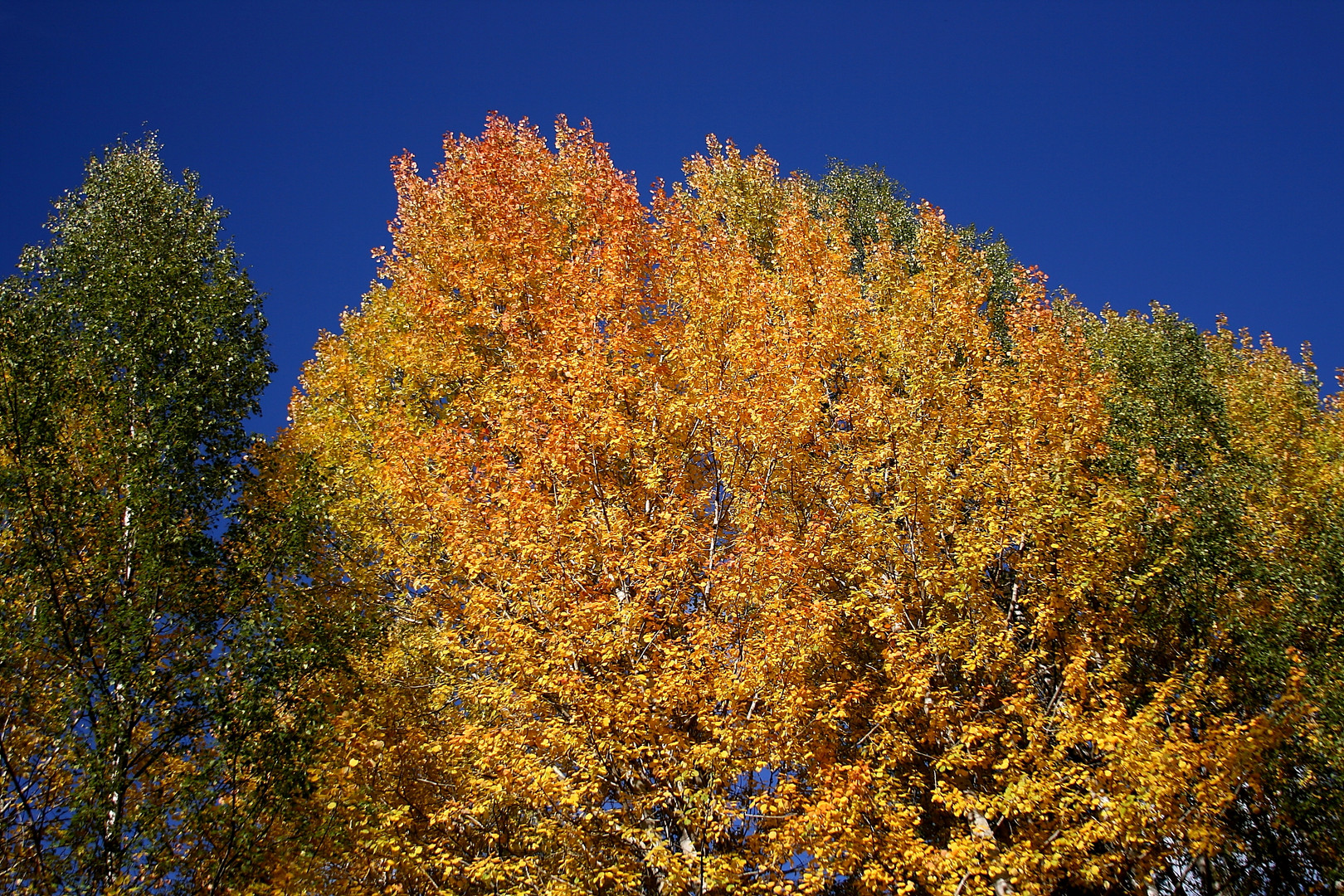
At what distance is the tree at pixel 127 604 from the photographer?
980 cm

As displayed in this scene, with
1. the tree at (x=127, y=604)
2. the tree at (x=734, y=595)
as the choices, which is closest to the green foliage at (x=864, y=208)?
the tree at (x=734, y=595)

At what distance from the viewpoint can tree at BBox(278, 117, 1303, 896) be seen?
11.4m

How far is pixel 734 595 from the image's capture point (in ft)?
41.4

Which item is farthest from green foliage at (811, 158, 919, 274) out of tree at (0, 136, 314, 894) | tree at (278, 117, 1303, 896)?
tree at (0, 136, 314, 894)

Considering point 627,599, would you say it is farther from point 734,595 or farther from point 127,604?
point 127,604

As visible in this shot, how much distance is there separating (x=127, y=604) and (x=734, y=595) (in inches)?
341

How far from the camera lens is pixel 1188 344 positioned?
78.6 feet

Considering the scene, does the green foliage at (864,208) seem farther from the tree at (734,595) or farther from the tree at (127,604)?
the tree at (127,604)

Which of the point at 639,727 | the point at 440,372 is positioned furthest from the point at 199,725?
the point at 440,372

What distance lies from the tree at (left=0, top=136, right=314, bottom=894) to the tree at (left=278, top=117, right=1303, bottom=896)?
1747mm

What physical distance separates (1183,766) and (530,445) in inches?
458

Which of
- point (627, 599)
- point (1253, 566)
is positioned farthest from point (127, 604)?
point (1253, 566)

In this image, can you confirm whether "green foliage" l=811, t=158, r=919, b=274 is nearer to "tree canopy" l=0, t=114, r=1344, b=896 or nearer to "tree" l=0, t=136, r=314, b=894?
"tree canopy" l=0, t=114, r=1344, b=896

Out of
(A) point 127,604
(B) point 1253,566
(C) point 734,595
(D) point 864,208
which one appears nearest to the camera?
(A) point 127,604
